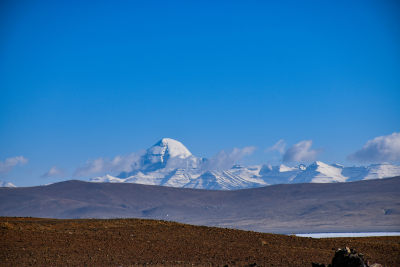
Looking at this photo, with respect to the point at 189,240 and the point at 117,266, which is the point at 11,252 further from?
the point at 189,240

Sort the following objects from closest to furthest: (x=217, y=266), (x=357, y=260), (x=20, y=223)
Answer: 1. (x=357, y=260)
2. (x=217, y=266)
3. (x=20, y=223)

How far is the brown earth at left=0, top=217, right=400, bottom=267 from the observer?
3581cm

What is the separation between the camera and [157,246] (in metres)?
39.6

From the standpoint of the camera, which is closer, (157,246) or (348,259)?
(348,259)

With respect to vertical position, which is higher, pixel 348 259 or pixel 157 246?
pixel 157 246

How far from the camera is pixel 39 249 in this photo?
124 ft

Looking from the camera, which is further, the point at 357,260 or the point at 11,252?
the point at 11,252

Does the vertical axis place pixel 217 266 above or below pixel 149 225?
below

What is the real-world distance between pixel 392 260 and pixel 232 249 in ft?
30.1

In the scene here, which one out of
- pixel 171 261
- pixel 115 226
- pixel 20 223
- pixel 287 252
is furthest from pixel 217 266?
pixel 20 223

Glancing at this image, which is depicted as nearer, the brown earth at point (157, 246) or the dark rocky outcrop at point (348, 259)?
the dark rocky outcrop at point (348, 259)

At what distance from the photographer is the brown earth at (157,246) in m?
35.8

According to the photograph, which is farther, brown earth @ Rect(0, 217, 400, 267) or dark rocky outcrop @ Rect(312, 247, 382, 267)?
brown earth @ Rect(0, 217, 400, 267)

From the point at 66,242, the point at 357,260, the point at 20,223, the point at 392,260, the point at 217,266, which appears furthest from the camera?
A: the point at 20,223
